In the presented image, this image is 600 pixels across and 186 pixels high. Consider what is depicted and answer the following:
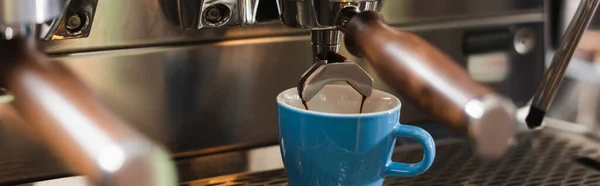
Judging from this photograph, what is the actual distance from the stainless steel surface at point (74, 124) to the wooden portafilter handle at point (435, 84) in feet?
0.38

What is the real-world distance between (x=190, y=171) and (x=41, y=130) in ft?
0.95

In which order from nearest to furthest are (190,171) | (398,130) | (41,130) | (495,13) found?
1. (41,130)
2. (398,130)
3. (190,171)
4. (495,13)

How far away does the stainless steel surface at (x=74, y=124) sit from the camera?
0.71 ft

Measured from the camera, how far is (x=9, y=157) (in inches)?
19.1

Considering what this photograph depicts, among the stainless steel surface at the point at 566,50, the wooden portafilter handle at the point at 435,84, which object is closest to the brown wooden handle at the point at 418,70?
the wooden portafilter handle at the point at 435,84

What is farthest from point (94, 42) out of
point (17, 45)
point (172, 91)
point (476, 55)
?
point (476, 55)

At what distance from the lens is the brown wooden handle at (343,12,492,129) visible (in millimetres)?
288

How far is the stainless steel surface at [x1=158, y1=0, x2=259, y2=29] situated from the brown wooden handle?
12 centimetres

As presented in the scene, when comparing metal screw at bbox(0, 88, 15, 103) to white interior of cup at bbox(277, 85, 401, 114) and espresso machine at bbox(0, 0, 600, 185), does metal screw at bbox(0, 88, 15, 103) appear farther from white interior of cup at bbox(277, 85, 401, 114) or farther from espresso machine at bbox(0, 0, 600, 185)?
white interior of cup at bbox(277, 85, 401, 114)

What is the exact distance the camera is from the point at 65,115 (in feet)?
0.77

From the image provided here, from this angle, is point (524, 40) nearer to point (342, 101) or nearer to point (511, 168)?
point (511, 168)

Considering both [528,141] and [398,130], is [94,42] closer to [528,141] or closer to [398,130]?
[398,130]

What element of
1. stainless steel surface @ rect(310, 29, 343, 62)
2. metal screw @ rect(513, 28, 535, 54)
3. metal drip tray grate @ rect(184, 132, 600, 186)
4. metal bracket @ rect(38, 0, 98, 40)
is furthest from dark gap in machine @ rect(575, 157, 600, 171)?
metal bracket @ rect(38, 0, 98, 40)

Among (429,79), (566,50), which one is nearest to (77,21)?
(429,79)
